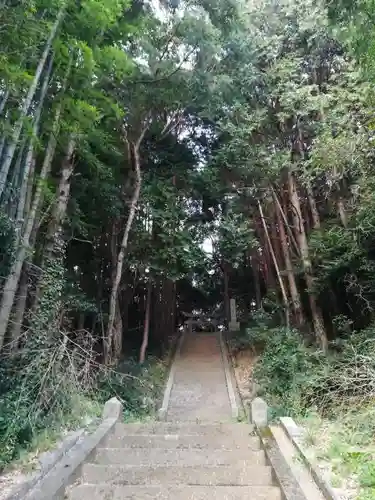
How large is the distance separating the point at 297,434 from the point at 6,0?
456cm

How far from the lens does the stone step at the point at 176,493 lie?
311cm

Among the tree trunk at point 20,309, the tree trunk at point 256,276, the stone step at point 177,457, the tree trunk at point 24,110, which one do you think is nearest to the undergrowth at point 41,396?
the tree trunk at point 20,309

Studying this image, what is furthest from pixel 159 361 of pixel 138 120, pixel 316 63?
pixel 316 63

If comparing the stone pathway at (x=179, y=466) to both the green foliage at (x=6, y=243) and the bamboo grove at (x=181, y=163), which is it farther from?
the green foliage at (x=6, y=243)

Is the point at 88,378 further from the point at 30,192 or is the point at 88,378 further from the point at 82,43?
the point at 82,43

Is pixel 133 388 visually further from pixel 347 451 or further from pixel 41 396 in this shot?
pixel 347 451

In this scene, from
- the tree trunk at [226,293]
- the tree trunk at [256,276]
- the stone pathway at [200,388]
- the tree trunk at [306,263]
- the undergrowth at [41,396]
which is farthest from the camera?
the tree trunk at [226,293]

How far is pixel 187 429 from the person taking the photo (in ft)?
16.4

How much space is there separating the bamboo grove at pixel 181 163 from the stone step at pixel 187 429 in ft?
4.10

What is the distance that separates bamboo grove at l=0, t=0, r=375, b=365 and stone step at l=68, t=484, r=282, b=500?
183 centimetres

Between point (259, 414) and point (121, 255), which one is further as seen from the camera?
point (121, 255)

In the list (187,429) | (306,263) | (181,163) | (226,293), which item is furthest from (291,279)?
(226,293)

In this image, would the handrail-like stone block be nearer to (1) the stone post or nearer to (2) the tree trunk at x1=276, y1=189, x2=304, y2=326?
(2) the tree trunk at x1=276, y1=189, x2=304, y2=326

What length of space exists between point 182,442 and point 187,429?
1.72 ft
